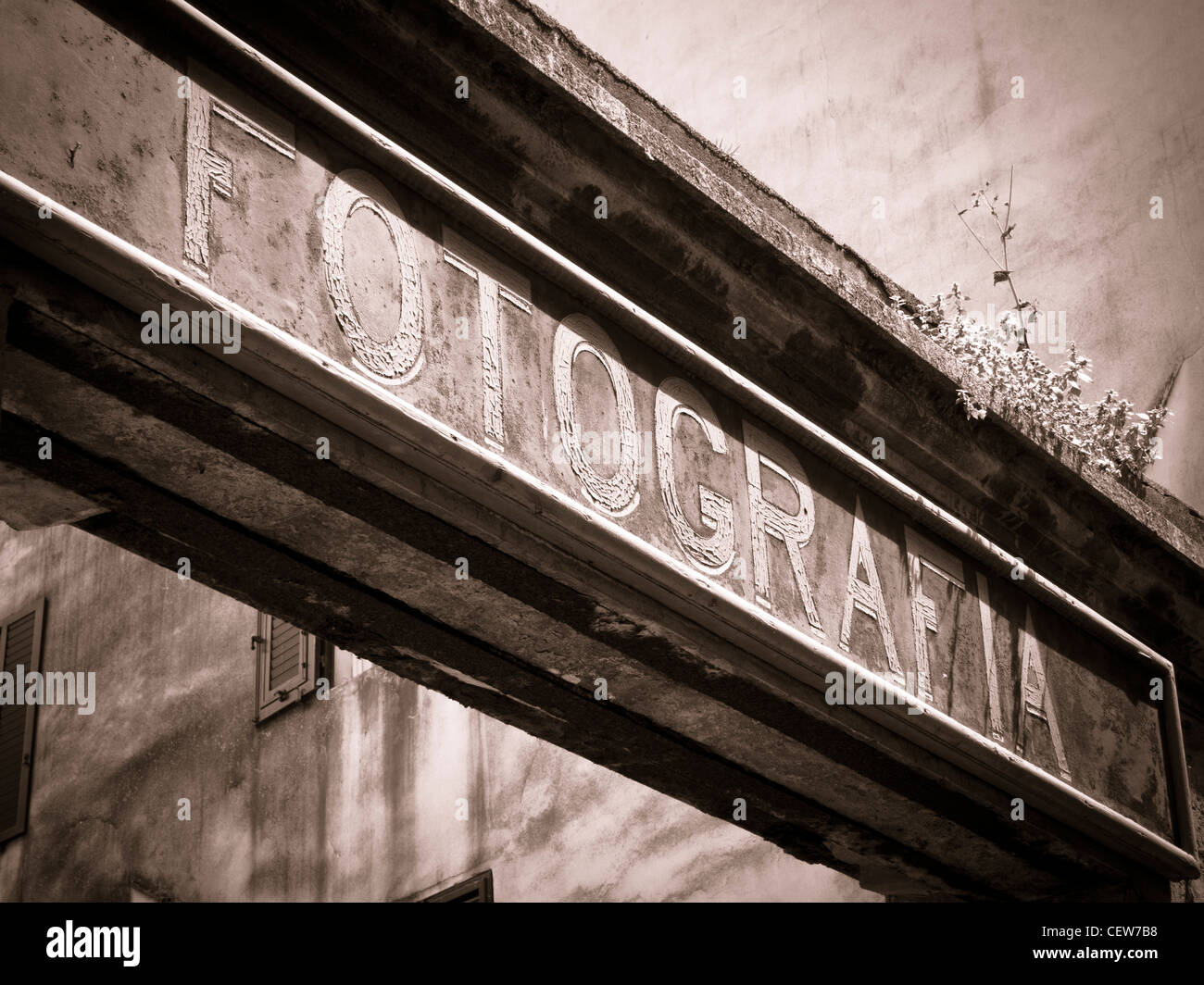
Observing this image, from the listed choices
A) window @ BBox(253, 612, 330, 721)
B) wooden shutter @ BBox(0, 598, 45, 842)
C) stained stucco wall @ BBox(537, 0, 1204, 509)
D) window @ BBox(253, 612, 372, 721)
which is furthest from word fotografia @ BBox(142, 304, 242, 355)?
wooden shutter @ BBox(0, 598, 45, 842)

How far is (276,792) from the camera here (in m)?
10.6

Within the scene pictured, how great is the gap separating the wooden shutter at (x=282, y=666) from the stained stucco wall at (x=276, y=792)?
0.42 ft

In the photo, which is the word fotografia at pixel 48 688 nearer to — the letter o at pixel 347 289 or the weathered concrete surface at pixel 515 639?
the weathered concrete surface at pixel 515 639

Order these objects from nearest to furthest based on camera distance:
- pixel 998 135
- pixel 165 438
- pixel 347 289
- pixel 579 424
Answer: pixel 165 438 < pixel 347 289 < pixel 579 424 < pixel 998 135

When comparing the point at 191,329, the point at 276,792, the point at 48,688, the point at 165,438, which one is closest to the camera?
the point at 191,329

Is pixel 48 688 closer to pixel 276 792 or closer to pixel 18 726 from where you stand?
pixel 18 726

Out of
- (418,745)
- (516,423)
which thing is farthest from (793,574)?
(418,745)

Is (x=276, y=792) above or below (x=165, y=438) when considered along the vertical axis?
above

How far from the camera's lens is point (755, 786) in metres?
5.18

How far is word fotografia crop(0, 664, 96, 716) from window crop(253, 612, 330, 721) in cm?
207
